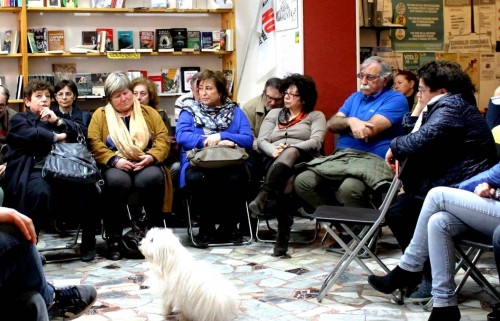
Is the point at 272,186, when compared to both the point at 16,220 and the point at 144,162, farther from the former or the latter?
the point at 16,220

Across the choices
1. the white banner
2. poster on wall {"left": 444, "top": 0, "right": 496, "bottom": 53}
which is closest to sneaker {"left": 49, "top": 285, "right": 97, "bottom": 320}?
the white banner

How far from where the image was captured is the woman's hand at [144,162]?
5.45 metres

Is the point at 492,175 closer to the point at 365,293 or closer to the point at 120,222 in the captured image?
the point at 365,293

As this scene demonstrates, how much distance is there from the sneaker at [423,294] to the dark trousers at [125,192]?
2.16 metres

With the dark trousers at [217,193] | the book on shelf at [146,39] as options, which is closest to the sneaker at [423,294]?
the dark trousers at [217,193]

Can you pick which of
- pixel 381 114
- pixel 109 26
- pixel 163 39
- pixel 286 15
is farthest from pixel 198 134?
pixel 109 26

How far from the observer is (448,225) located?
3.54m

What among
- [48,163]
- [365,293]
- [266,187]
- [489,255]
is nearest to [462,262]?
[365,293]

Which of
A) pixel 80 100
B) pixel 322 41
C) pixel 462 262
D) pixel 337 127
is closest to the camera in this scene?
pixel 462 262

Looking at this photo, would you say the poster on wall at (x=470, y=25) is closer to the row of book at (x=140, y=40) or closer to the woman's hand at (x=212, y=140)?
Result: the row of book at (x=140, y=40)

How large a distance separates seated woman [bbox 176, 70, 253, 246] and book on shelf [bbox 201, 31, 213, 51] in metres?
2.04

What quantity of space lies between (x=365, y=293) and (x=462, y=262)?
600mm

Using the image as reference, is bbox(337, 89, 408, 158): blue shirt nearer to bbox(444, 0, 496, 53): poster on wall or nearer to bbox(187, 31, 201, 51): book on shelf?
bbox(187, 31, 201, 51): book on shelf

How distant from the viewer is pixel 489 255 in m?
5.13
